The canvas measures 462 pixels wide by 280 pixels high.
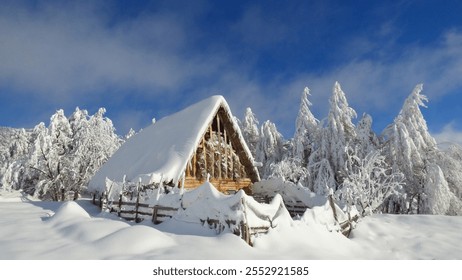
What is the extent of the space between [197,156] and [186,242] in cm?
879

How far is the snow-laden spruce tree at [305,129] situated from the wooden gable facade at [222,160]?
10.6 metres

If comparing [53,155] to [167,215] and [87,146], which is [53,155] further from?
[167,215]

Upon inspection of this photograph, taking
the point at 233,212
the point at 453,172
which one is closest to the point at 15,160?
the point at 233,212

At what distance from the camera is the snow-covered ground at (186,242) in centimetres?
735

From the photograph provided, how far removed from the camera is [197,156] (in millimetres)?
16891

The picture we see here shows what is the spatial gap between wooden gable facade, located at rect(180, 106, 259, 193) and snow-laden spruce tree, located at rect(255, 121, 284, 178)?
12699mm

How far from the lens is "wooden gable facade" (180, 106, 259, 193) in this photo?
16.6 m

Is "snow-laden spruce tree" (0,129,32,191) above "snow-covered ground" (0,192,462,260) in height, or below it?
above

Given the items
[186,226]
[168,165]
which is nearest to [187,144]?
[168,165]

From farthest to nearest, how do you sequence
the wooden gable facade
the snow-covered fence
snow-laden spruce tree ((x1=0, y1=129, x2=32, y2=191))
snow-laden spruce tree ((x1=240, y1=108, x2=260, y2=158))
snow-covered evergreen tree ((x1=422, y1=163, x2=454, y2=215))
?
snow-laden spruce tree ((x1=240, y1=108, x2=260, y2=158)), snow-laden spruce tree ((x1=0, y1=129, x2=32, y2=191)), snow-covered evergreen tree ((x1=422, y1=163, x2=454, y2=215)), the wooden gable facade, the snow-covered fence

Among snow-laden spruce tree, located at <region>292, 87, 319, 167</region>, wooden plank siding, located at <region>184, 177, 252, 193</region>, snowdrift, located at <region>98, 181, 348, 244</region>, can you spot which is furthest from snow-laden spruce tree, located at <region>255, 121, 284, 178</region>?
snowdrift, located at <region>98, 181, 348, 244</region>

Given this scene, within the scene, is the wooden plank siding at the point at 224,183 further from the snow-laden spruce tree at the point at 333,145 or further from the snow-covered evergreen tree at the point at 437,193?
the snow-covered evergreen tree at the point at 437,193

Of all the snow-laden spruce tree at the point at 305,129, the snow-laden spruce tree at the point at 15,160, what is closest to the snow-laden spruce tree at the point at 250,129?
the snow-laden spruce tree at the point at 305,129

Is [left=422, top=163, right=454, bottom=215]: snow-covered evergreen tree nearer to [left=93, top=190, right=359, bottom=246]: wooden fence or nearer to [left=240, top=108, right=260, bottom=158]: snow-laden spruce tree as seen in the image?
[left=93, top=190, right=359, bottom=246]: wooden fence
